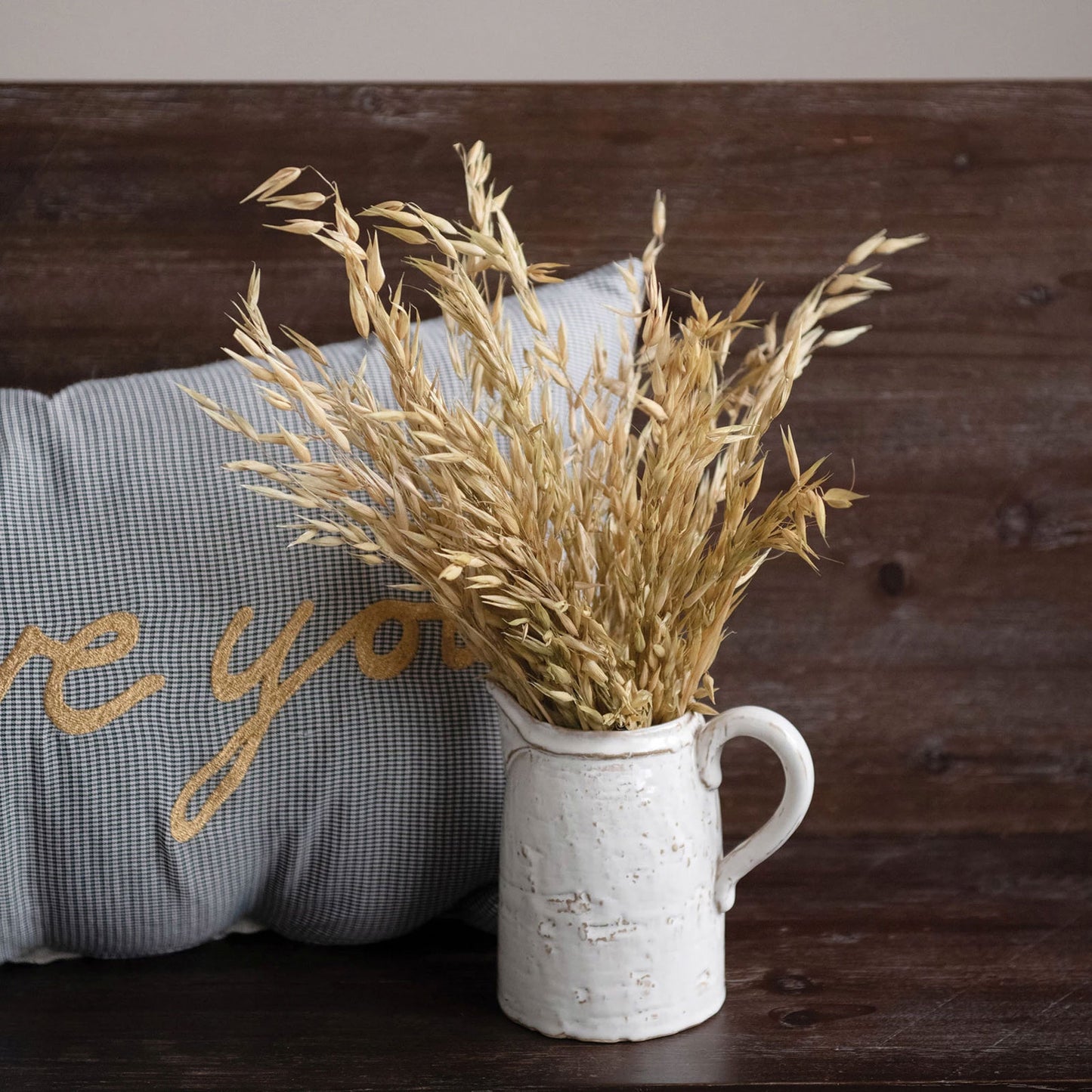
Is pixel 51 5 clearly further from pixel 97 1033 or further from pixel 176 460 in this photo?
pixel 97 1033

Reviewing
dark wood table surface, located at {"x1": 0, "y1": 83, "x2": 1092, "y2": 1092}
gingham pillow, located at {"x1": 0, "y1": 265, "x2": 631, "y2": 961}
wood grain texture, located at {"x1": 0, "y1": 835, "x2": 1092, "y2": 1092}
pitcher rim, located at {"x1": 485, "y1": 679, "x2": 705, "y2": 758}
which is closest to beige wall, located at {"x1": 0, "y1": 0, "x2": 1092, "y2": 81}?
dark wood table surface, located at {"x1": 0, "y1": 83, "x2": 1092, "y2": 1092}

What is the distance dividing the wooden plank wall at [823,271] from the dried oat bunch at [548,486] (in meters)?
0.32

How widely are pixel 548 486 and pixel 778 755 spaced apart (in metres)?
0.23

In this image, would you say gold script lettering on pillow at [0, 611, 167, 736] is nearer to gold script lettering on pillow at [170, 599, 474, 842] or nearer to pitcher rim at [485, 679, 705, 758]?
gold script lettering on pillow at [170, 599, 474, 842]

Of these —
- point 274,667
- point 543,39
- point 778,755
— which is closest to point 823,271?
point 543,39

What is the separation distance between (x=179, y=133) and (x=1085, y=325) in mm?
803

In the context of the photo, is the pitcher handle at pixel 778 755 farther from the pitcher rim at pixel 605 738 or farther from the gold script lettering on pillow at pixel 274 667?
the gold script lettering on pillow at pixel 274 667

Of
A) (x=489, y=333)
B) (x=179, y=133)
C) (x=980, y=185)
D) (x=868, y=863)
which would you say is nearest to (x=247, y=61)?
(x=179, y=133)

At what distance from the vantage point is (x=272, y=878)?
781mm

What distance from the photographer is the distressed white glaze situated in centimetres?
68

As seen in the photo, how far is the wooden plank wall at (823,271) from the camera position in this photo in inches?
38.4

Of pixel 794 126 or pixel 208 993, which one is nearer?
pixel 208 993

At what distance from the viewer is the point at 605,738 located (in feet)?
2.23

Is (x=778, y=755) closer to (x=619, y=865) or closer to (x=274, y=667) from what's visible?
(x=619, y=865)
